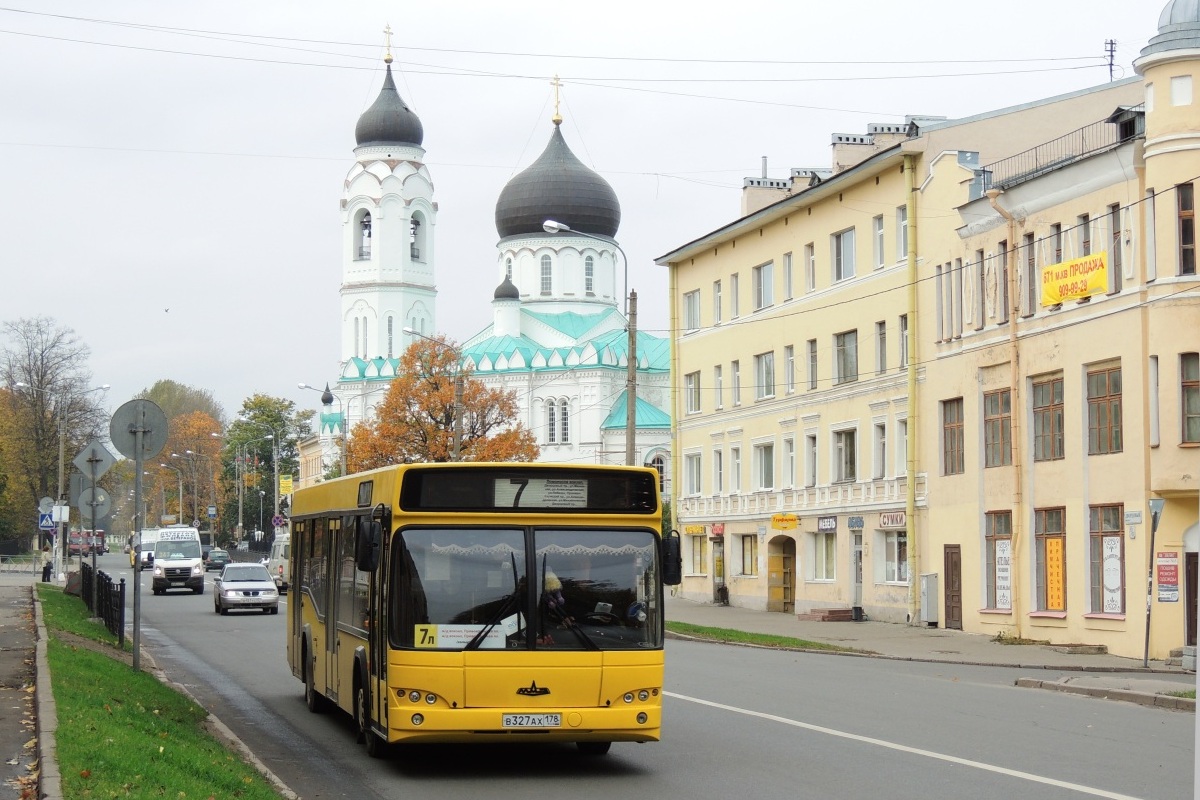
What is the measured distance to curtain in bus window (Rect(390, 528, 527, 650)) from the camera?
41.9 ft

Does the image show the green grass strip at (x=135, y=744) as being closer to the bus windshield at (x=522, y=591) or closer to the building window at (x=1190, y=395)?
the bus windshield at (x=522, y=591)

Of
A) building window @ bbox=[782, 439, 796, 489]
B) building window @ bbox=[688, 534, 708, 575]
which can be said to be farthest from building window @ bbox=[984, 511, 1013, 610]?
building window @ bbox=[688, 534, 708, 575]

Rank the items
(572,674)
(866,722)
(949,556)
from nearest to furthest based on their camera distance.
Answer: (572,674), (866,722), (949,556)

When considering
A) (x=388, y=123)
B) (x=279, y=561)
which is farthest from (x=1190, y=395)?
(x=388, y=123)

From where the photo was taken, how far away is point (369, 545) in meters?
13.1

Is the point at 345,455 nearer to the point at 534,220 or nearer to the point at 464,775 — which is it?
the point at 534,220

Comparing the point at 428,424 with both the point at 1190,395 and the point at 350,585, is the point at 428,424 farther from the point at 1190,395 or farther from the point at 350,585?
the point at 350,585

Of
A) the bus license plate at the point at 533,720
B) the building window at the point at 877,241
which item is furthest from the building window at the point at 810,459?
the bus license plate at the point at 533,720

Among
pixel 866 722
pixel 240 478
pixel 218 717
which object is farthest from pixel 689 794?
pixel 240 478

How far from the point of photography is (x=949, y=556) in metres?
39.7

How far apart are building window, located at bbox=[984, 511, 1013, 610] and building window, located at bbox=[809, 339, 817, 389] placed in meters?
11.0

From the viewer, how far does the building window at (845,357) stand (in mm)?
45500

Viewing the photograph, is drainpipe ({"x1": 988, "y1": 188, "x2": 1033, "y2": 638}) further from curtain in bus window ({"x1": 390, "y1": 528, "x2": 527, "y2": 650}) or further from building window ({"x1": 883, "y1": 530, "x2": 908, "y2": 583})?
curtain in bus window ({"x1": 390, "y1": 528, "x2": 527, "y2": 650})

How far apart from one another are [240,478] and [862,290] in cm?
9533
